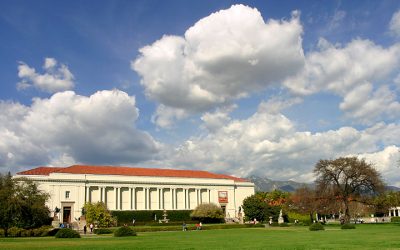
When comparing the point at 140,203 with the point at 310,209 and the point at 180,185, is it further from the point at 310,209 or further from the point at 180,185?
the point at 310,209

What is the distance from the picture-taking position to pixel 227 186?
360ft

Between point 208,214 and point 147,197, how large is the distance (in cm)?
1707

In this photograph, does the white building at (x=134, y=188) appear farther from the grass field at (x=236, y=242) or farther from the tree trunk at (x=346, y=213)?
the grass field at (x=236, y=242)

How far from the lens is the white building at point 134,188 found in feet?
287

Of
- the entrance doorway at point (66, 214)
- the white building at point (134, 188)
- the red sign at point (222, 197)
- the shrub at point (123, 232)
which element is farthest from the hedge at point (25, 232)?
the red sign at point (222, 197)

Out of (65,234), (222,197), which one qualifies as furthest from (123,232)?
(222,197)

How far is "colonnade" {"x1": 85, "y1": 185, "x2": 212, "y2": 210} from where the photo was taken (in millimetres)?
92938

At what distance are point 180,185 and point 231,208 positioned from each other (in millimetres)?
15508

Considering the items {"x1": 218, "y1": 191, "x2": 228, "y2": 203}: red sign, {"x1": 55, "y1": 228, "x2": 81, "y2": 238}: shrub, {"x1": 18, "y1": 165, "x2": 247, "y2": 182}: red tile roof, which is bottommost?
{"x1": 55, "y1": 228, "x2": 81, "y2": 238}: shrub

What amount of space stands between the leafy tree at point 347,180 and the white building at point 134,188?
3855 cm

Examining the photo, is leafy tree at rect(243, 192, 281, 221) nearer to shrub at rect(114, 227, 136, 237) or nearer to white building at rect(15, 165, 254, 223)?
white building at rect(15, 165, 254, 223)

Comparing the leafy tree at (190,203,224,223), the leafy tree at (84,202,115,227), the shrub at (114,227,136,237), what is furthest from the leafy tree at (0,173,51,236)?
the leafy tree at (190,203,224,223)

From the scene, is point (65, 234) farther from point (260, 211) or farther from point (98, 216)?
point (260, 211)

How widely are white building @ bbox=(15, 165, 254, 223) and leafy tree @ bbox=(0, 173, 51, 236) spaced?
130 feet
